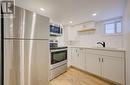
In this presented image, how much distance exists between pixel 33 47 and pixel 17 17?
463 mm

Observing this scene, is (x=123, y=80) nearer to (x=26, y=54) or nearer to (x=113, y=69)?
(x=113, y=69)

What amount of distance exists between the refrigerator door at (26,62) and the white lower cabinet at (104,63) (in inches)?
75.0

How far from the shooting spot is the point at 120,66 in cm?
241

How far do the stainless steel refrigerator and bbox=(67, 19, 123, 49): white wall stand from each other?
9.61ft

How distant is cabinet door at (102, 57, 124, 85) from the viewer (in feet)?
7.82

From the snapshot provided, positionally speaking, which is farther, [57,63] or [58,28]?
[58,28]

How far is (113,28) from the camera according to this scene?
143 inches

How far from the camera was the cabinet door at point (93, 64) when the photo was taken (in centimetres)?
299

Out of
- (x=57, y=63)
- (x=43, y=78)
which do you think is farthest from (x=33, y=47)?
(x=57, y=63)

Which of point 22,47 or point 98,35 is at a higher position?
point 98,35

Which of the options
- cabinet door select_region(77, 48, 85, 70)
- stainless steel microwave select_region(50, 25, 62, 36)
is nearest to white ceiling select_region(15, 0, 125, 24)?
stainless steel microwave select_region(50, 25, 62, 36)

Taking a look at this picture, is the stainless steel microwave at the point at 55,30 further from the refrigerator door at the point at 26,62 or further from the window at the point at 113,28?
the window at the point at 113,28

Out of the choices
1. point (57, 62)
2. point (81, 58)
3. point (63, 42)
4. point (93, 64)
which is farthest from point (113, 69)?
point (63, 42)

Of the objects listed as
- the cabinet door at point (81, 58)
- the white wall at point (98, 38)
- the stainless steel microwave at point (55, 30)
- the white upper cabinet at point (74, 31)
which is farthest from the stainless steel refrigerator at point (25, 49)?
the white upper cabinet at point (74, 31)
